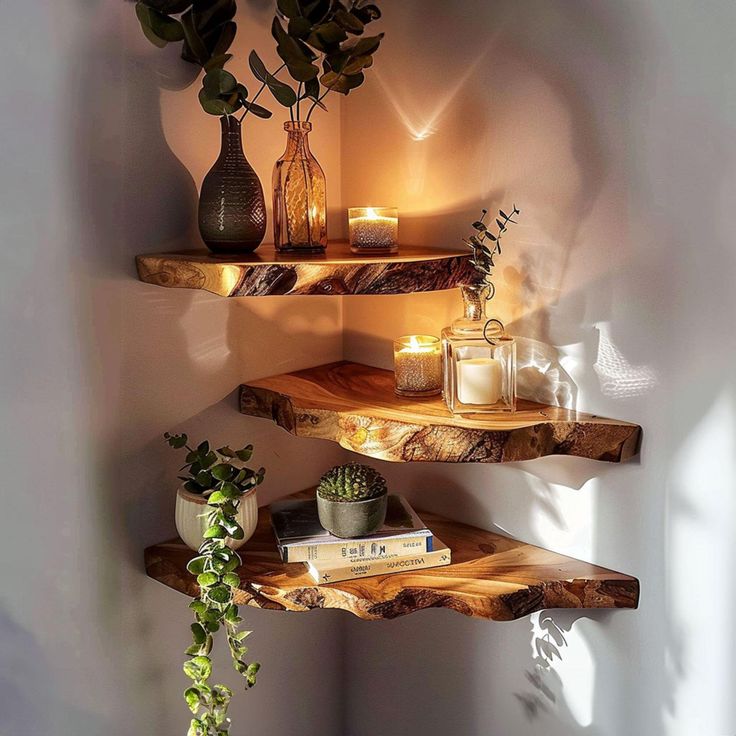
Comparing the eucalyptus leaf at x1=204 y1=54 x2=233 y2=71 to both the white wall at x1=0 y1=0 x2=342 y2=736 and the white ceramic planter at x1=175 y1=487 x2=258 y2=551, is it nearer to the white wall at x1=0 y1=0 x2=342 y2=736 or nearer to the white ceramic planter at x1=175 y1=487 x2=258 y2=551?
the white wall at x1=0 y1=0 x2=342 y2=736

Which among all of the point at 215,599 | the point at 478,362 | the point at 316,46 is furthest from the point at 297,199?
the point at 215,599

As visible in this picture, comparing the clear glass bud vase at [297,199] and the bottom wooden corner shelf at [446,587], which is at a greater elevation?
the clear glass bud vase at [297,199]

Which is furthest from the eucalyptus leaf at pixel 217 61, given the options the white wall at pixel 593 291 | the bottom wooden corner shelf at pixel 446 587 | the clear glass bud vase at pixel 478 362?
the bottom wooden corner shelf at pixel 446 587

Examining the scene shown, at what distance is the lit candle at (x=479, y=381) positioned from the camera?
1.17m

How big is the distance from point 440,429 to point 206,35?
2.03 feet

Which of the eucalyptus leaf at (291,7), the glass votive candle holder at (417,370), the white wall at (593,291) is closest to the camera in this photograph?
the white wall at (593,291)

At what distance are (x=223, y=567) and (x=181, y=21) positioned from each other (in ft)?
2.35

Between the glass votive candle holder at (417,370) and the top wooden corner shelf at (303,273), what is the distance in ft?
0.40

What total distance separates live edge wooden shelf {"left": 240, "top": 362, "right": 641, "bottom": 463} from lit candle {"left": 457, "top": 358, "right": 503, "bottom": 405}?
3cm

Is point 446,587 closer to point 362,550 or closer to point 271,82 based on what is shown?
point 362,550

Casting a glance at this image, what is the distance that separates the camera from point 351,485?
1208 millimetres

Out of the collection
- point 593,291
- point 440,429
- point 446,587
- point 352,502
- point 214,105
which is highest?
point 214,105

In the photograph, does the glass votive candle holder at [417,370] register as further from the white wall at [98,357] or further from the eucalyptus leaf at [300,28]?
the eucalyptus leaf at [300,28]

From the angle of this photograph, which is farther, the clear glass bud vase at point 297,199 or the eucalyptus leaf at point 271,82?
the clear glass bud vase at point 297,199
